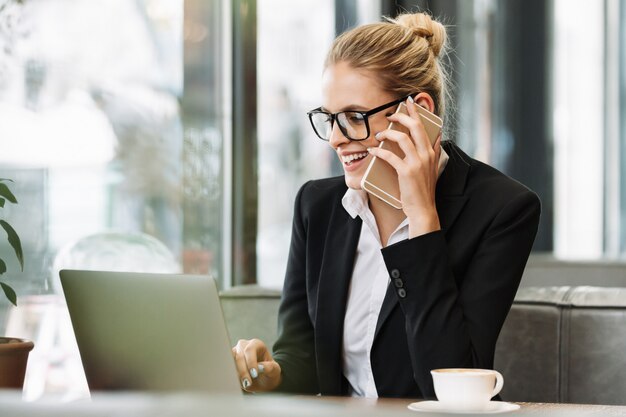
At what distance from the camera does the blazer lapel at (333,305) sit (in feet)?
5.98

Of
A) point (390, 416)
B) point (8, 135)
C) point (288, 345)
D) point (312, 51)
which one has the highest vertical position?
point (312, 51)

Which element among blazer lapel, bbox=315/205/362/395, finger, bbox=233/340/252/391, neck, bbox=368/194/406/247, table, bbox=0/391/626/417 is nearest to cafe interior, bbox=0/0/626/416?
finger, bbox=233/340/252/391

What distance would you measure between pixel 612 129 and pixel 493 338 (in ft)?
21.7

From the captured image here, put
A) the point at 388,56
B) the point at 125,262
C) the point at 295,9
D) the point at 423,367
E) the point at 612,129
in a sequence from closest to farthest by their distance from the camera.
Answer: the point at 423,367 < the point at 388,56 < the point at 125,262 < the point at 295,9 < the point at 612,129

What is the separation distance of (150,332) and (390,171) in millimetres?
764

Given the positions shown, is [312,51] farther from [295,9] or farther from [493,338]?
[493,338]

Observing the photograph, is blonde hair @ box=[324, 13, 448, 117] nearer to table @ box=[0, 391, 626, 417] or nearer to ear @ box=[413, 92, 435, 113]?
ear @ box=[413, 92, 435, 113]

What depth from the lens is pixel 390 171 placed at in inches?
69.5

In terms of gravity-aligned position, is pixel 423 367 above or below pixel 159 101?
below


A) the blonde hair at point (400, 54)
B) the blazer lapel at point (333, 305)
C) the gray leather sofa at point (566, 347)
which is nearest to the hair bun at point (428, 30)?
the blonde hair at point (400, 54)

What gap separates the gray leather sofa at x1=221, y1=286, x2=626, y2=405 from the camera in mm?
2074

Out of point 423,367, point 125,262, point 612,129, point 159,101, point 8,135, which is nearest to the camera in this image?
point 423,367

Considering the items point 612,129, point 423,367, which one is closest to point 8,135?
point 423,367

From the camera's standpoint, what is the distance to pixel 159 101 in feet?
9.68
